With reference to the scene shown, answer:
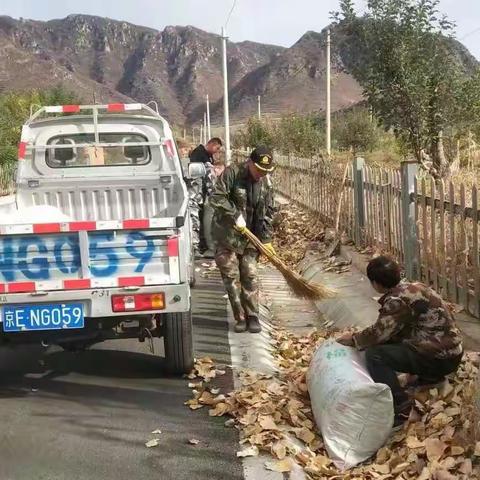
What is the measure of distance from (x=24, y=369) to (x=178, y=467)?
221cm

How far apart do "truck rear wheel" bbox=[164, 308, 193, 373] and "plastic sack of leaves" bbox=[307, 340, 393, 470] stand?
141 cm

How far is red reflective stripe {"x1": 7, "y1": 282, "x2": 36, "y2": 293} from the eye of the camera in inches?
168

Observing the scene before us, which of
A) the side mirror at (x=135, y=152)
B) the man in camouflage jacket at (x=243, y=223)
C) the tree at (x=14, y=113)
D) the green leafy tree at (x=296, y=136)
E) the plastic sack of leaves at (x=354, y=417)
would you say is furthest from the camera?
the tree at (x=14, y=113)

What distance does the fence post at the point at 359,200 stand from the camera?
8.82 meters

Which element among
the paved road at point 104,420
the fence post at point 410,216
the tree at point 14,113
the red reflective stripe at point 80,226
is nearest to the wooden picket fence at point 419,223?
the fence post at point 410,216

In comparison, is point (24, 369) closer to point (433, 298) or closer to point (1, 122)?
point (433, 298)

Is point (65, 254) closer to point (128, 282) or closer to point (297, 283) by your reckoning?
point (128, 282)

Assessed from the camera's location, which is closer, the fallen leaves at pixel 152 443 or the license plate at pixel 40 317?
the fallen leaves at pixel 152 443

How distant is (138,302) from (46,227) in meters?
0.76

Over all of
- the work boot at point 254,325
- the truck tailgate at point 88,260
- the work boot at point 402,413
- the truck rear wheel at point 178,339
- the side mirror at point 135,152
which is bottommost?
the work boot at point 254,325

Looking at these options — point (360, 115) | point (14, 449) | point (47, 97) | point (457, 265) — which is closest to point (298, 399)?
point (14, 449)

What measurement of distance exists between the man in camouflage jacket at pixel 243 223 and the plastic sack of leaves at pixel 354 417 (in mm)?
2428

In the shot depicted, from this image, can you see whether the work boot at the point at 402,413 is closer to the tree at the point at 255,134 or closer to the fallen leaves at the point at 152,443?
the fallen leaves at the point at 152,443

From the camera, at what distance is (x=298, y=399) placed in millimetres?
4363
